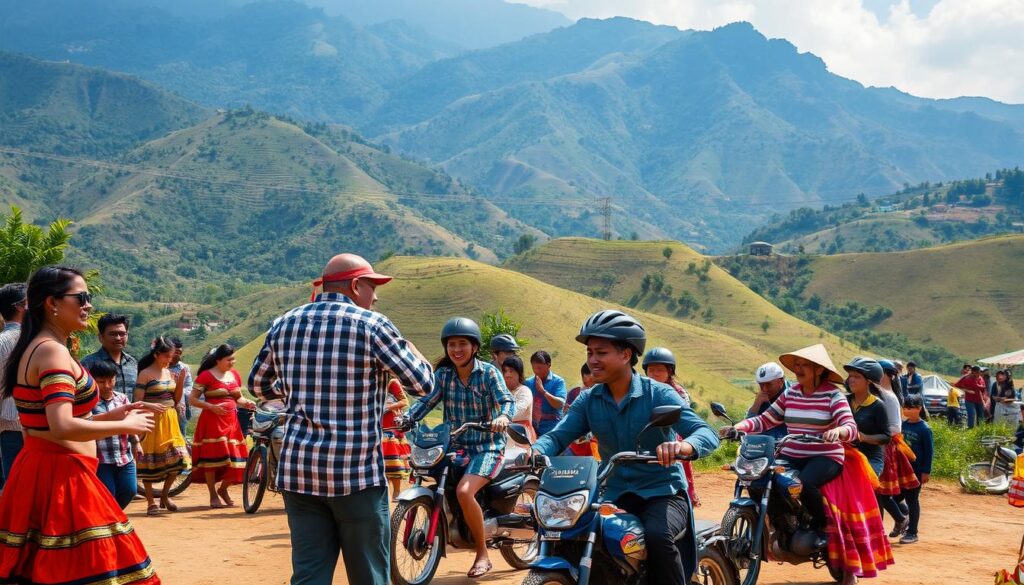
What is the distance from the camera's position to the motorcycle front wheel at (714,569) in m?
5.68

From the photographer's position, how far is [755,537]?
6891 mm

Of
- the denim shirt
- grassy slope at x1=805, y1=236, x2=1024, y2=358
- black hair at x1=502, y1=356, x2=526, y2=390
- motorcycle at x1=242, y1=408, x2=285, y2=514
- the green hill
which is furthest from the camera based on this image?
the green hill

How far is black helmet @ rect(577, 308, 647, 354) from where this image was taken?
4.79 meters

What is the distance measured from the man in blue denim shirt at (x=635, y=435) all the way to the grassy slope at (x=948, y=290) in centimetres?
9741

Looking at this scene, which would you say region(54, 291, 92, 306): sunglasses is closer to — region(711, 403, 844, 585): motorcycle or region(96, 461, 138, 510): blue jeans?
region(96, 461, 138, 510): blue jeans

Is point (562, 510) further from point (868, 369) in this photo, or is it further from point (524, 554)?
point (868, 369)

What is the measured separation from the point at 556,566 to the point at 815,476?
133 inches

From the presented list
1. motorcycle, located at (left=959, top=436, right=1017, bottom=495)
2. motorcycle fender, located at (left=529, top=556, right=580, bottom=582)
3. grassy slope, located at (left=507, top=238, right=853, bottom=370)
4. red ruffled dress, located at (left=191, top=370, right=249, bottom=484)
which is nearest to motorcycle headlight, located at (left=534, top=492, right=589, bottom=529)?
motorcycle fender, located at (left=529, top=556, right=580, bottom=582)

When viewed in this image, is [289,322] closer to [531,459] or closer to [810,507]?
[531,459]

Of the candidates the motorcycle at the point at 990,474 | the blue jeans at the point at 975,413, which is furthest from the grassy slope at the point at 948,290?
the motorcycle at the point at 990,474

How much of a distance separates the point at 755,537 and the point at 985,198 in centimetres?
18734

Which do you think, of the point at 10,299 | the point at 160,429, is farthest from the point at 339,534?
the point at 160,429

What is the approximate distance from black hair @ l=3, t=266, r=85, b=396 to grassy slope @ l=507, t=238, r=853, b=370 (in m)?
82.7

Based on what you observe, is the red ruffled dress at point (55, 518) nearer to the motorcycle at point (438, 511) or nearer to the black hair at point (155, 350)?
the motorcycle at point (438, 511)
